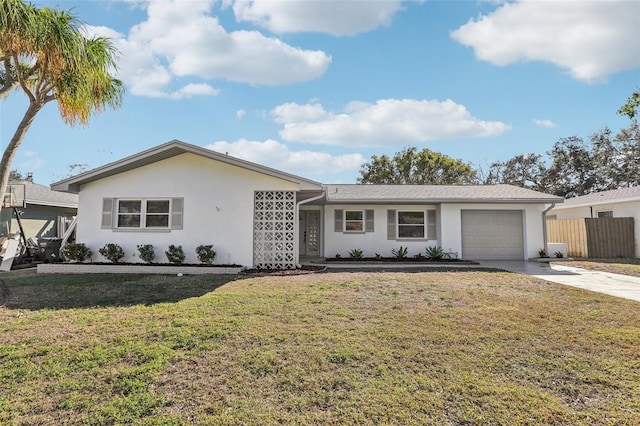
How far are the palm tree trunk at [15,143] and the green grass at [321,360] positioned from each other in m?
2.44

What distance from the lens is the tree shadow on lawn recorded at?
6840 mm

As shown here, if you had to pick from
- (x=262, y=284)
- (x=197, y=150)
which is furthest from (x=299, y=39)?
(x=262, y=284)

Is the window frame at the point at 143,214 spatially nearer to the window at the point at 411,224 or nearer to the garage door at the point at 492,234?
the window at the point at 411,224

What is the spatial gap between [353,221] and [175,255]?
742 cm

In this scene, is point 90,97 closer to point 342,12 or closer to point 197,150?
point 197,150

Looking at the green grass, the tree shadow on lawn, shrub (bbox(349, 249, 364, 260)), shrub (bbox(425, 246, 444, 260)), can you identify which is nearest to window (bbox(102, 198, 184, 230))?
the tree shadow on lawn

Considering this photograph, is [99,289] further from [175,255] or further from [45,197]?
[45,197]

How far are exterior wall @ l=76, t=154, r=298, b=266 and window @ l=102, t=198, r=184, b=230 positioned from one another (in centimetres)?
17

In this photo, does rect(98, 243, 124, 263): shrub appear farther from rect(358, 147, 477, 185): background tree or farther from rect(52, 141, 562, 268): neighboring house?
rect(358, 147, 477, 185): background tree

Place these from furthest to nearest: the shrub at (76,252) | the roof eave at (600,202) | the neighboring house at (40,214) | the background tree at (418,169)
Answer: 1. the background tree at (418,169)
2. the roof eave at (600,202)
3. the neighboring house at (40,214)
4. the shrub at (76,252)

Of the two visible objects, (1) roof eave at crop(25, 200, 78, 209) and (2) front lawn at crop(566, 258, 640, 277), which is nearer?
(2) front lawn at crop(566, 258, 640, 277)

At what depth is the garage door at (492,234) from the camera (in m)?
14.6

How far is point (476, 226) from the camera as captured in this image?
1474 centimetres

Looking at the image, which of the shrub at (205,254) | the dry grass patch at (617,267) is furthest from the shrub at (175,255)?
the dry grass patch at (617,267)
